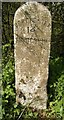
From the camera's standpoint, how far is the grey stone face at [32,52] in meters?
3.04

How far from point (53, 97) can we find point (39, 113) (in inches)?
11.9

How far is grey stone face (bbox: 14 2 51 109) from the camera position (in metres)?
3.04

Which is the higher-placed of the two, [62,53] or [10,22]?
[10,22]

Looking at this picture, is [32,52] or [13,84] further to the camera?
[13,84]

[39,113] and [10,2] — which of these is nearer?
[39,113]

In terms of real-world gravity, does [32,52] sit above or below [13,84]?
above

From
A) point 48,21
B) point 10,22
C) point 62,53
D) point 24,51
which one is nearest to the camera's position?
point 48,21

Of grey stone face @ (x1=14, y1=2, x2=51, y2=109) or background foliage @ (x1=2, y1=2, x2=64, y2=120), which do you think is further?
background foliage @ (x1=2, y1=2, x2=64, y2=120)

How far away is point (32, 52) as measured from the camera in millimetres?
3215

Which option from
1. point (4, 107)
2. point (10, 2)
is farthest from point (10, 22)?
point (4, 107)

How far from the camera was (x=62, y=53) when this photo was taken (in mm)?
4766

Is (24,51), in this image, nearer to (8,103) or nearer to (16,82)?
(16,82)

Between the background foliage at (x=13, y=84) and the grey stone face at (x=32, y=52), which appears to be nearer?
the grey stone face at (x=32, y=52)

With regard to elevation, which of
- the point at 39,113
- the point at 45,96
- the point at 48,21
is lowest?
the point at 39,113
